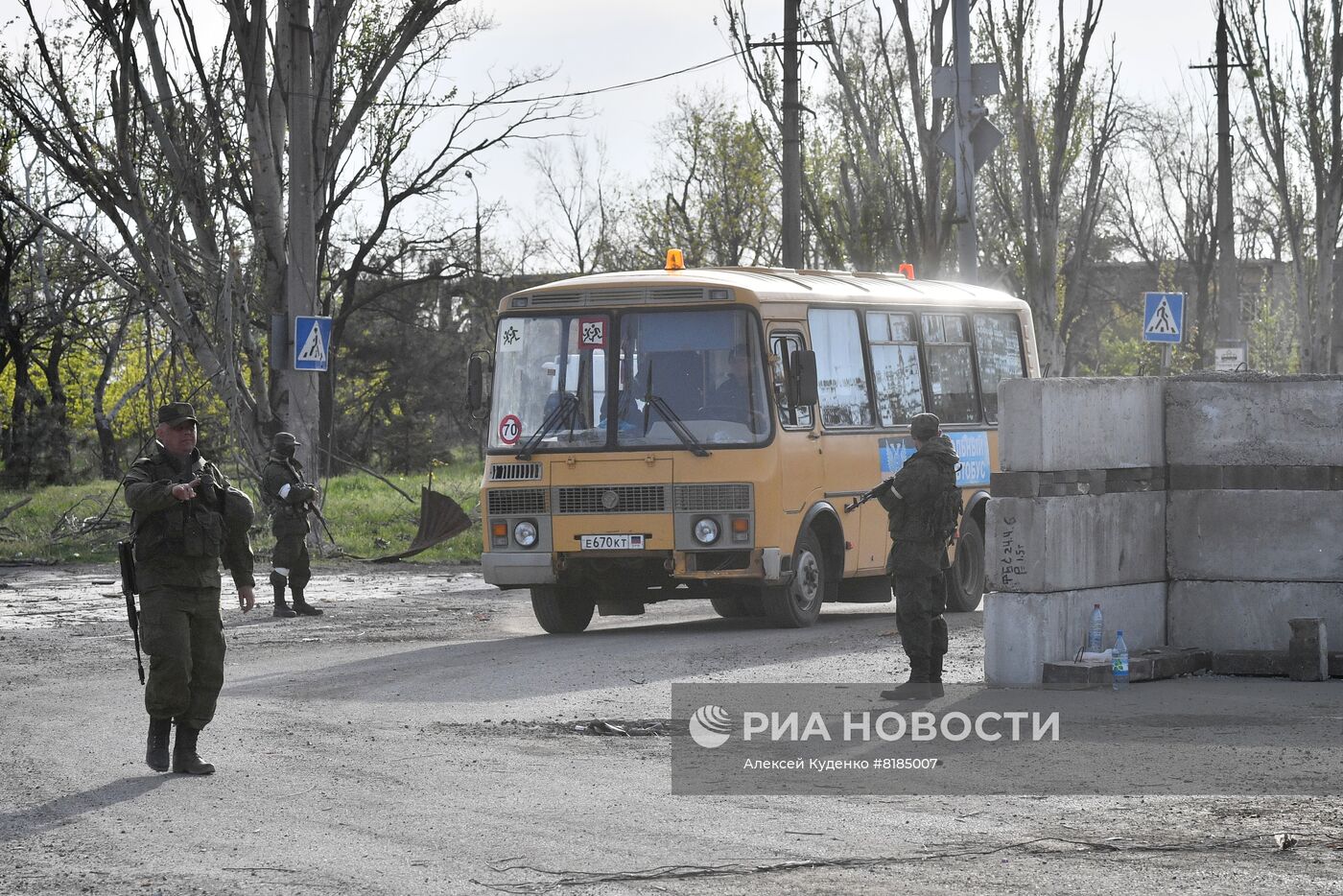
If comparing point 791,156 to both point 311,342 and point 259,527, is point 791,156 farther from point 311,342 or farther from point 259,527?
point 259,527

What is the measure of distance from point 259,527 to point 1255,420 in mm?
16460

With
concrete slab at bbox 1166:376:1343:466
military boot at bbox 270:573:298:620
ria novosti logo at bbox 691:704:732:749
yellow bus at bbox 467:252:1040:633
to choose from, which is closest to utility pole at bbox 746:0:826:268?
yellow bus at bbox 467:252:1040:633

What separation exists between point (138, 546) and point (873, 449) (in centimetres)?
862

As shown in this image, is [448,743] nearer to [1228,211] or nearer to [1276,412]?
[1276,412]

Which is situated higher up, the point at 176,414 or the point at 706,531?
the point at 176,414

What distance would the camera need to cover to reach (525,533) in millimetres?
15219

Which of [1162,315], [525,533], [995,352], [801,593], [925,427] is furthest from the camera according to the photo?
[1162,315]

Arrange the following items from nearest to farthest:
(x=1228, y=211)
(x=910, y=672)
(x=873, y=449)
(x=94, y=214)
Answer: (x=910, y=672) → (x=873, y=449) → (x=1228, y=211) → (x=94, y=214)

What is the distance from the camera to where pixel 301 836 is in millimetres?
7191

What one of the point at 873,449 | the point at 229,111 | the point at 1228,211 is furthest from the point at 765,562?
the point at 1228,211

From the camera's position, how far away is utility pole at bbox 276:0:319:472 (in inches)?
885

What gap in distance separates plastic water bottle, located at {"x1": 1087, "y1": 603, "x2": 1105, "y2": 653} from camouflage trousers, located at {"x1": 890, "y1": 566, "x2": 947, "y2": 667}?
3.16 ft

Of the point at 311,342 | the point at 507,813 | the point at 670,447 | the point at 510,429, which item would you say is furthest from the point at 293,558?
the point at 507,813

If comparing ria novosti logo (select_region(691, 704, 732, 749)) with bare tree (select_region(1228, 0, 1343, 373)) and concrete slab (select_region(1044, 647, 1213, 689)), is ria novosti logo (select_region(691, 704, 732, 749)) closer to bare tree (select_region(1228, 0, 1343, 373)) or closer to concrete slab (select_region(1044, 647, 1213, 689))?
concrete slab (select_region(1044, 647, 1213, 689))
